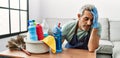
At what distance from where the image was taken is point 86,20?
1309 millimetres

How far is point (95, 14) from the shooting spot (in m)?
1.28

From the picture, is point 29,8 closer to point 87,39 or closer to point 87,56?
point 87,39

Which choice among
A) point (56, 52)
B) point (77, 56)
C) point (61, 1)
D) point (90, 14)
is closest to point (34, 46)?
point (56, 52)

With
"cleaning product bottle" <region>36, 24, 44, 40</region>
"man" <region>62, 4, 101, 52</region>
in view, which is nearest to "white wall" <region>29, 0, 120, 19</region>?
"man" <region>62, 4, 101, 52</region>

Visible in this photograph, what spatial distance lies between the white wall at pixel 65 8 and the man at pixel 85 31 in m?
2.23

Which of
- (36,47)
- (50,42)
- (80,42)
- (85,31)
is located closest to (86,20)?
(85,31)

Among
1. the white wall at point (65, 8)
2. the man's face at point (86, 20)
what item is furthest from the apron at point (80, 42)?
the white wall at point (65, 8)

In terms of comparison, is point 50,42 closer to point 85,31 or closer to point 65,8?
point 85,31

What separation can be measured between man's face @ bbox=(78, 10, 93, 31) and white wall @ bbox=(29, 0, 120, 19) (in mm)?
2284

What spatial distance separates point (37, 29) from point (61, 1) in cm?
265

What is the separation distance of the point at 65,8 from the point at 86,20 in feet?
8.03

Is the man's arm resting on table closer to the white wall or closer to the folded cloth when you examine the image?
the folded cloth

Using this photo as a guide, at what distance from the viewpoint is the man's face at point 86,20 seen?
129 centimetres

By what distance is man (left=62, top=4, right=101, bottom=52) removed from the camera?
130cm
